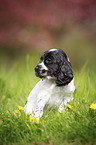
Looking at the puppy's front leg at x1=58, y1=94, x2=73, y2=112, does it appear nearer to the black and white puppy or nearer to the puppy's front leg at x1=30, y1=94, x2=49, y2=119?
the black and white puppy

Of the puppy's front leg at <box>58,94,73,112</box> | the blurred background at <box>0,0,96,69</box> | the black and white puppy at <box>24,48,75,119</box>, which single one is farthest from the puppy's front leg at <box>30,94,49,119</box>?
the blurred background at <box>0,0,96,69</box>

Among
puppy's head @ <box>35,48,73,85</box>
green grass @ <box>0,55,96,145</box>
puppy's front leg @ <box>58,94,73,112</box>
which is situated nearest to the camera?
green grass @ <box>0,55,96,145</box>

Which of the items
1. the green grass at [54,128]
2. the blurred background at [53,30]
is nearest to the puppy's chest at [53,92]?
the green grass at [54,128]

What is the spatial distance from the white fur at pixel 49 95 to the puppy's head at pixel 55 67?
9 cm

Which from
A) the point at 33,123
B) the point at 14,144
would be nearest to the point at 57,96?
the point at 33,123

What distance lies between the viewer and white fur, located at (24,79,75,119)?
1509mm

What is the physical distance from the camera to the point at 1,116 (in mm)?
1576

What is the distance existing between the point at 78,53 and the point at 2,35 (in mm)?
2287

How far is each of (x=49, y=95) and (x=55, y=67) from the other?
0.27 meters

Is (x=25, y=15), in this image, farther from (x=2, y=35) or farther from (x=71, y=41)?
(x=71, y=41)

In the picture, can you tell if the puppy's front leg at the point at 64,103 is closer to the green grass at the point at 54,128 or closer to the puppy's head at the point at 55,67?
Answer: the green grass at the point at 54,128

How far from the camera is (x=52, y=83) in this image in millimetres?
1534

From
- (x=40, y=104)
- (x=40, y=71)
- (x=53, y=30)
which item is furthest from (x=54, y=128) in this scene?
(x=53, y=30)

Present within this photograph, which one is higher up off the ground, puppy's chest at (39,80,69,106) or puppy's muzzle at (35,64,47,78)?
puppy's muzzle at (35,64,47,78)
